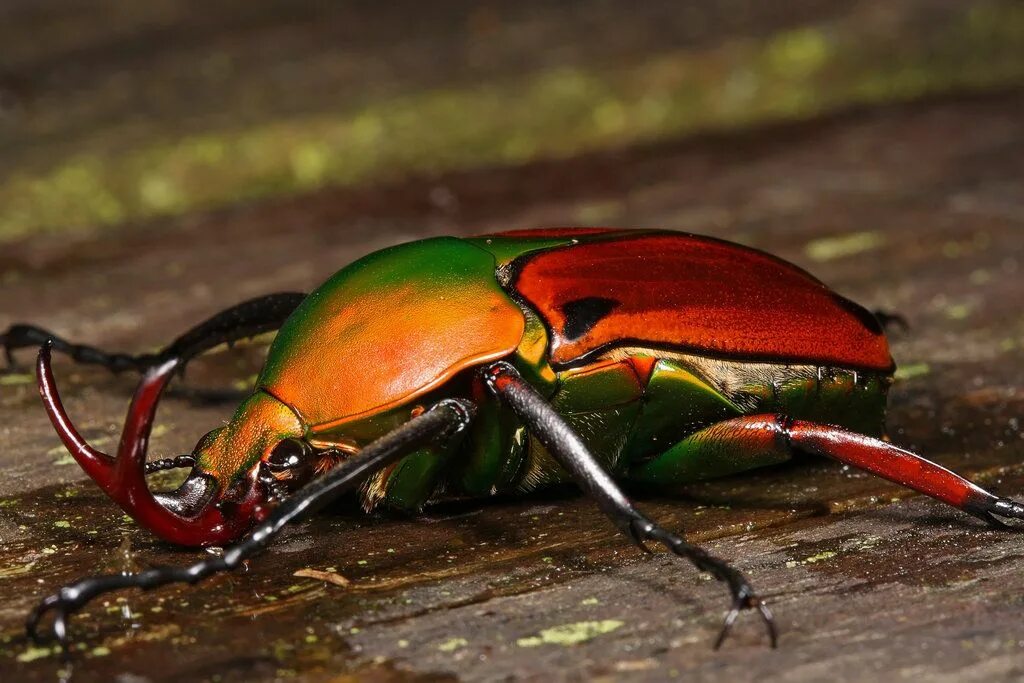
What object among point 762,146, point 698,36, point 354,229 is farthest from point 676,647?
point 698,36

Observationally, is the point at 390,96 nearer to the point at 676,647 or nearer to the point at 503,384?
the point at 503,384

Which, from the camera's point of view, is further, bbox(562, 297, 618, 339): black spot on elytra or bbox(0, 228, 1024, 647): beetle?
bbox(562, 297, 618, 339): black spot on elytra

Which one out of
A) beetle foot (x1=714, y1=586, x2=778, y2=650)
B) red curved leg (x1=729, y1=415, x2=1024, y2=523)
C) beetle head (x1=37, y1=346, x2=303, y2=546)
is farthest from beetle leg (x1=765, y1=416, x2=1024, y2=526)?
beetle head (x1=37, y1=346, x2=303, y2=546)

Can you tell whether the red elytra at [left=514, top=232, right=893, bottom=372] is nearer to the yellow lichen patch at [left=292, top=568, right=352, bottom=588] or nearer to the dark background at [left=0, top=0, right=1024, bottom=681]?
the dark background at [left=0, top=0, right=1024, bottom=681]

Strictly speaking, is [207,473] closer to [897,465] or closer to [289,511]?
[289,511]

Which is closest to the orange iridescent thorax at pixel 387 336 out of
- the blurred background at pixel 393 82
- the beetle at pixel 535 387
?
the beetle at pixel 535 387

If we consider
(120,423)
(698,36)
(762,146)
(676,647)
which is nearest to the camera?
(676,647)
